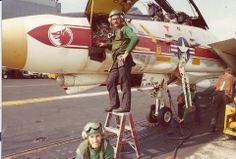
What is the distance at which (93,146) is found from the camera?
4.15 m

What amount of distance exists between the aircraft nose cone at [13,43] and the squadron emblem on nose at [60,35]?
0.54 m

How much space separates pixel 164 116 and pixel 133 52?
2.65 m

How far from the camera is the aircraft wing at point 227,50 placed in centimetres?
979

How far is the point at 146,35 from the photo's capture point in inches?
290

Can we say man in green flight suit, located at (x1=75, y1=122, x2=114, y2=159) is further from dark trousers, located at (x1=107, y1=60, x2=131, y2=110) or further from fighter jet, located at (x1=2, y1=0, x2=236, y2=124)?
fighter jet, located at (x1=2, y1=0, x2=236, y2=124)

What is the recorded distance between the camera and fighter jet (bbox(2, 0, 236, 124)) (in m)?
5.50

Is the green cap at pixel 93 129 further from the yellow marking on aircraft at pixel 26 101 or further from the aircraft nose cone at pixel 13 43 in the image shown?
the yellow marking on aircraft at pixel 26 101

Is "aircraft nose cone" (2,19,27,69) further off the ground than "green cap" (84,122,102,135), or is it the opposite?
"aircraft nose cone" (2,19,27,69)

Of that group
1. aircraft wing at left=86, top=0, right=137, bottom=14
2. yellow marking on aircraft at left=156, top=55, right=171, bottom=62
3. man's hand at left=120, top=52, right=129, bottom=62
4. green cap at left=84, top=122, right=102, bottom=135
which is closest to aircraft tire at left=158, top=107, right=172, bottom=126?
yellow marking on aircraft at left=156, top=55, right=171, bottom=62

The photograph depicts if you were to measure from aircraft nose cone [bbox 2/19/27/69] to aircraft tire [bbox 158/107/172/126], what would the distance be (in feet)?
15.2

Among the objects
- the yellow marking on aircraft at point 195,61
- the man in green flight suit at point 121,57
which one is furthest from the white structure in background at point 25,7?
the man in green flight suit at point 121,57

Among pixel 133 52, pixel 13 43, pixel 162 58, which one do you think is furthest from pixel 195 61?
pixel 13 43

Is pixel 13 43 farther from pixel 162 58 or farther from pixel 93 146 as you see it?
pixel 162 58

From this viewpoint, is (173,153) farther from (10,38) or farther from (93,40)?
(10,38)
